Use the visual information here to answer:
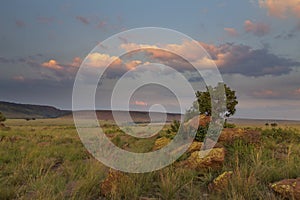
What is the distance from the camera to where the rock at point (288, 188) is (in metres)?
5.91

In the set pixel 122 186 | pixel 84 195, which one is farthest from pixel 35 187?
pixel 122 186

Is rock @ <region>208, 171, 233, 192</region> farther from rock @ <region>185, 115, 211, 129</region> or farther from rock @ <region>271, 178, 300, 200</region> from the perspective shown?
rock @ <region>185, 115, 211, 129</region>

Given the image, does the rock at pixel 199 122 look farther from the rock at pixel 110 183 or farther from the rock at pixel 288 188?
the rock at pixel 288 188

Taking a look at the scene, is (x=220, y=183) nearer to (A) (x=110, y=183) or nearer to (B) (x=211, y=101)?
(A) (x=110, y=183)

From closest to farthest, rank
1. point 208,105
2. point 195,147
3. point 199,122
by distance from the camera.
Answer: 1. point 195,147
2. point 199,122
3. point 208,105

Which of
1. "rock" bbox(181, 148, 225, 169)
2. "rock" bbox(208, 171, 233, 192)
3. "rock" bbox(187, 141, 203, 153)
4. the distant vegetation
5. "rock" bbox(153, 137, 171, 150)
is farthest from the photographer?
the distant vegetation

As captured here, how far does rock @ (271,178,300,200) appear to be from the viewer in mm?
5906

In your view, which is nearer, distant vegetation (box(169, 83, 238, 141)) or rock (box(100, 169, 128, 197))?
rock (box(100, 169, 128, 197))

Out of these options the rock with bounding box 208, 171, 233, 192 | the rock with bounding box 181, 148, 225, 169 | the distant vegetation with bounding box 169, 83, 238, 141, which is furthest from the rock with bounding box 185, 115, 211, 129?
the rock with bounding box 208, 171, 233, 192

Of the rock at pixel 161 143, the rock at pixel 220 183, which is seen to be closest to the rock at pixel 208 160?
the rock at pixel 220 183

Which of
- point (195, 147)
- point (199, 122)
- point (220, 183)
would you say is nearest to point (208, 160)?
point (220, 183)

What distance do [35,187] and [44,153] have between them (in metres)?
6.93

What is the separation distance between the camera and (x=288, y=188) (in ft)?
19.9

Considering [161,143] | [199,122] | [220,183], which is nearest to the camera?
[220,183]
